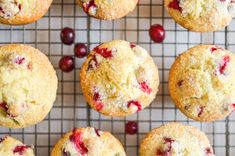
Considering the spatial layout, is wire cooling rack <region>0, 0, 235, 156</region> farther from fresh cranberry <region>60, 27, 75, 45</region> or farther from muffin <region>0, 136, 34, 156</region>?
muffin <region>0, 136, 34, 156</region>

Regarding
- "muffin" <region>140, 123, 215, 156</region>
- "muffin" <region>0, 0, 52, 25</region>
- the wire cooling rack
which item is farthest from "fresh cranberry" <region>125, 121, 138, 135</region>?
"muffin" <region>0, 0, 52, 25</region>

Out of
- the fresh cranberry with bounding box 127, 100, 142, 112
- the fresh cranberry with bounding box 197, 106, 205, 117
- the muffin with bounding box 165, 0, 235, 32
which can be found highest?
the muffin with bounding box 165, 0, 235, 32

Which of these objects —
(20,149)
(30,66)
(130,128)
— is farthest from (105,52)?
(20,149)

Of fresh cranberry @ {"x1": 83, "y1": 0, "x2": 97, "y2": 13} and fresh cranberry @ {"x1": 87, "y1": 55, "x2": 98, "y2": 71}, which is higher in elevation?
fresh cranberry @ {"x1": 83, "y1": 0, "x2": 97, "y2": 13}

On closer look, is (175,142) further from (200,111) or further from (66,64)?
(66,64)

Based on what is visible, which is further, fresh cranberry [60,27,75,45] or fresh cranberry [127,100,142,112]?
fresh cranberry [60,27,75,45]
